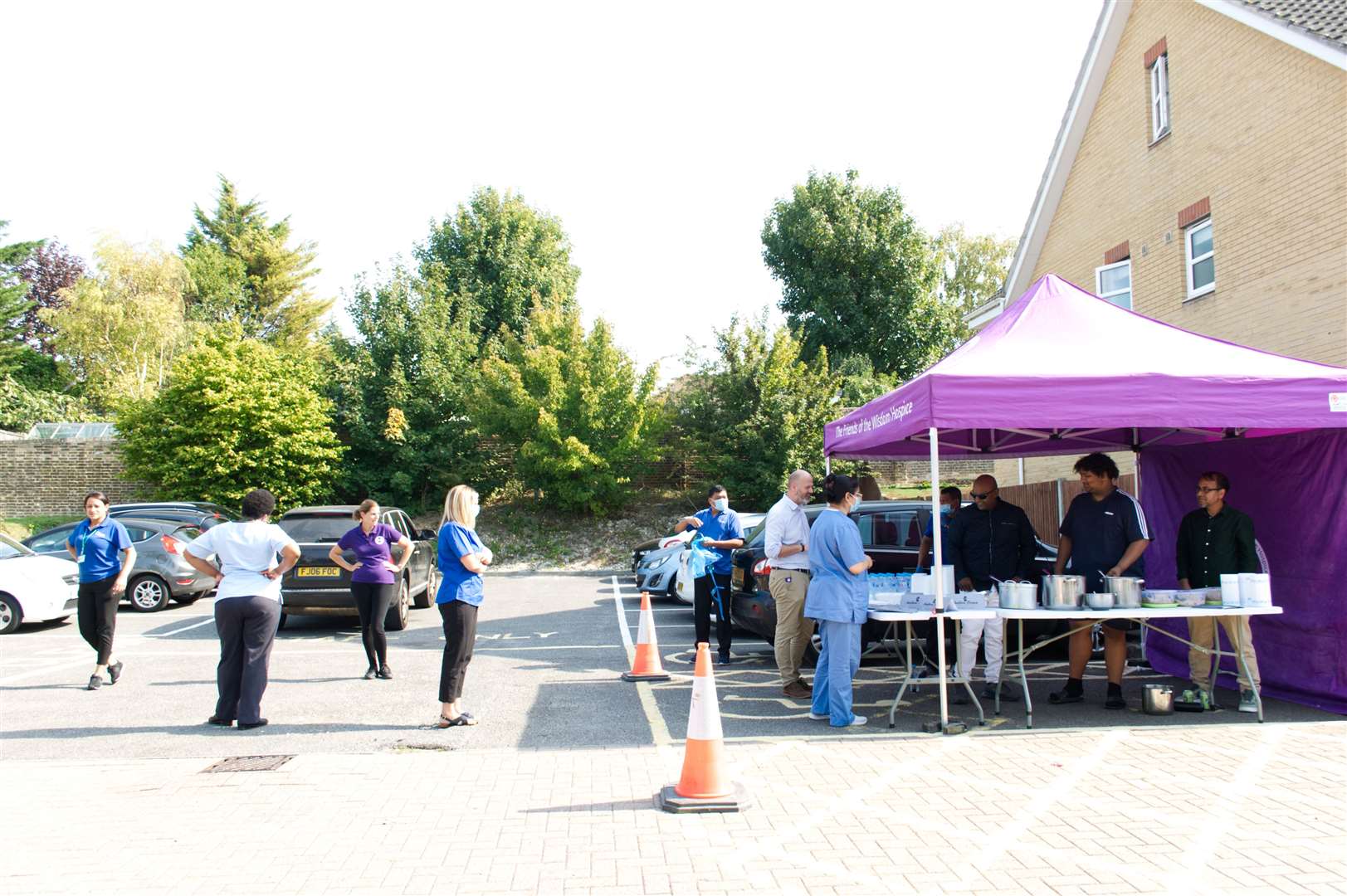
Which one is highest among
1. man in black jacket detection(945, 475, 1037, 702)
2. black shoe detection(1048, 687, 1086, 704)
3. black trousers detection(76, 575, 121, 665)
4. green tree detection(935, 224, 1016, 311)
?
green tree detection(935, 224, 1016, 311)

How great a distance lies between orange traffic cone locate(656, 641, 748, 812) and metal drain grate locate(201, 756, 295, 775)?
8.83ft

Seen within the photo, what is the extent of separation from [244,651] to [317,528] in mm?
5243

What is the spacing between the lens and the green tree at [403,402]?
26781 mm

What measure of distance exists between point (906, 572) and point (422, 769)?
18.9ft

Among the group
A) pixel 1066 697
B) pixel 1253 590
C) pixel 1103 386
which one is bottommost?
pixel 1066 697

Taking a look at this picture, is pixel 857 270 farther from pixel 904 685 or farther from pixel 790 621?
pixel 904 685

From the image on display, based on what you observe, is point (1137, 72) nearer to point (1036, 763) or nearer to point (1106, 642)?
point (1106, 642)

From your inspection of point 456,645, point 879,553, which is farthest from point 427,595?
point 456,645

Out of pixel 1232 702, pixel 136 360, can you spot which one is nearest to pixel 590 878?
pixel 1232 702

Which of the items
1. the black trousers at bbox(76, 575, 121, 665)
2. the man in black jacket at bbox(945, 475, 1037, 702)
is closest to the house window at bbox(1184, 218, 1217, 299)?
the man in black jacket at bbox(945, 475, 1037, 702)

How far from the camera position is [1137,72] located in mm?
16062

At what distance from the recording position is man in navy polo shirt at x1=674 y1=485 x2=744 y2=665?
9594 mm

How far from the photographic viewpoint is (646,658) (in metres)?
9.30

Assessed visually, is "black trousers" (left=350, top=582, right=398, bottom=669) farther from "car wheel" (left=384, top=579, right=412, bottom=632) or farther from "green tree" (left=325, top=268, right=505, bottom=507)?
"green tree" (left=325, top=268, right=505, bottom=507)
